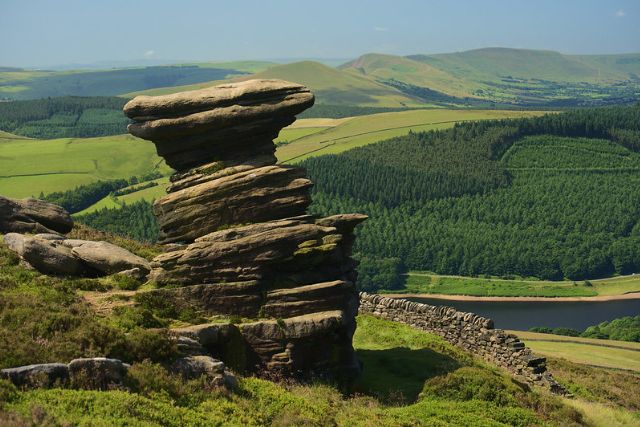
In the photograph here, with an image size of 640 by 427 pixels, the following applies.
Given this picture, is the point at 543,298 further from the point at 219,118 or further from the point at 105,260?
the point at 105,260

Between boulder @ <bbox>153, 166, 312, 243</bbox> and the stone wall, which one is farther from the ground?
boulder @ <bbox>153, 166, 312, 243</bbox>

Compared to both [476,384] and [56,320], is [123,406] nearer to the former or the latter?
[56,320]

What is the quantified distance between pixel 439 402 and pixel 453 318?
1383cm

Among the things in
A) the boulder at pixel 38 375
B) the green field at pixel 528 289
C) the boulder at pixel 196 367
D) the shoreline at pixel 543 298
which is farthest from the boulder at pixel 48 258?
the green field at pixel 528 289

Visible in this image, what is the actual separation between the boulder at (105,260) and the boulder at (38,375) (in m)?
13.5

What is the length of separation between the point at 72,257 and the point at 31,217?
8546 millimetres

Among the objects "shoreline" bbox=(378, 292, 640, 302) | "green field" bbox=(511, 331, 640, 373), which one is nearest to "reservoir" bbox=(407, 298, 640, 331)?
"shoreline" bbox=(378, 292, 640, 302)

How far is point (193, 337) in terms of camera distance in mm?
28344

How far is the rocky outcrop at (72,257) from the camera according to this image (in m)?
33.6

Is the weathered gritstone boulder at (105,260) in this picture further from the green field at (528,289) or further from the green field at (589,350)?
the green field at (528,289)

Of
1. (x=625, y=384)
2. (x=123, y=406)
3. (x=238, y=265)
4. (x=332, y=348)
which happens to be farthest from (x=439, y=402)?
(x=625, y=384)

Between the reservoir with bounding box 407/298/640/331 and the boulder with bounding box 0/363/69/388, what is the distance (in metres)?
131

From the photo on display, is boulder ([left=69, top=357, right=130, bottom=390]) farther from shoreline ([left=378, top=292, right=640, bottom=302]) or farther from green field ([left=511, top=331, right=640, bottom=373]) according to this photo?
shoreline ([left=378, top=292, right=640, bottom=302])

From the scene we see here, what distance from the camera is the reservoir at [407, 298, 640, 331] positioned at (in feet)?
488
